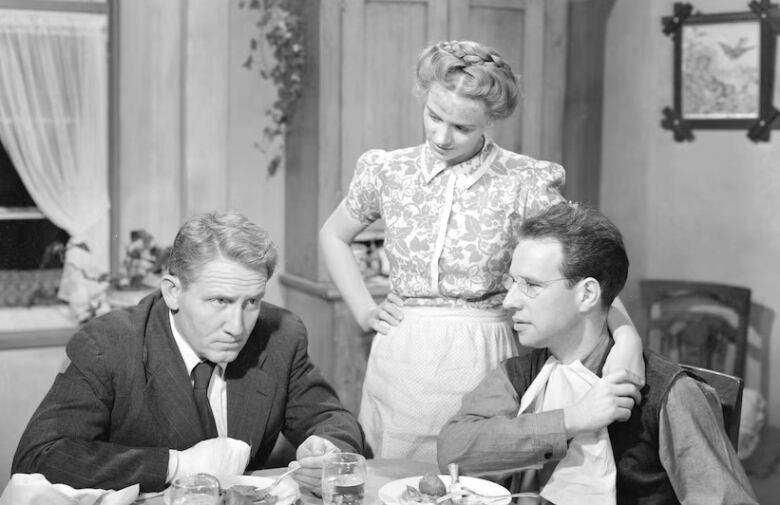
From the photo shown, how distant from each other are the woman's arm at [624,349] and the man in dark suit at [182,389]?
64cm

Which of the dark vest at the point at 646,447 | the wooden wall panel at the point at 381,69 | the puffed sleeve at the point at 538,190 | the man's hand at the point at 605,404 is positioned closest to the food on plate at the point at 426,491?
the man's hand at the point at 605,404

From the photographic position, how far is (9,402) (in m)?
4.42

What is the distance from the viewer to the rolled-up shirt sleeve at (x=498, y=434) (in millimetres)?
2107

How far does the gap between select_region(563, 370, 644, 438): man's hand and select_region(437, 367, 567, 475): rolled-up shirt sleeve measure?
0.04 m

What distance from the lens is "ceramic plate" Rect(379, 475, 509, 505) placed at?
6.53 ft

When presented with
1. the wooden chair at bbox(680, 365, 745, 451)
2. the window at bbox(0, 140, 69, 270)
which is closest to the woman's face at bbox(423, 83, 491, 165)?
the wooden chair at bbox(680, 365, 745, 451)

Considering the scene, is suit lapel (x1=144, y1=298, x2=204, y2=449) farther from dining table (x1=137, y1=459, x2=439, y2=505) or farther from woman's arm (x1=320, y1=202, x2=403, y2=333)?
woman's arm (x1=320, y1=202, x2=403, y2=333)

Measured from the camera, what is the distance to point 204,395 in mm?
2357

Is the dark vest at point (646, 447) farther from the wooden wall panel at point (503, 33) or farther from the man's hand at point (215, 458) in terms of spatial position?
the wooden wall panel at point (503, 33)

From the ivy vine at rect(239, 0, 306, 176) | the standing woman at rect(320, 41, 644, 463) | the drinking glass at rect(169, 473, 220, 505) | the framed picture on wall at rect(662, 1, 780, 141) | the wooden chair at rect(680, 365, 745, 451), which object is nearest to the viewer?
the drinking glass at rect(169, 473, 220, 505)

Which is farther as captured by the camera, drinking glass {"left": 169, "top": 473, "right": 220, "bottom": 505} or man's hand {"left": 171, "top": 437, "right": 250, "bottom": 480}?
man's hand {"left": 171, "top": 437, "right": 250, "bottom": 480}

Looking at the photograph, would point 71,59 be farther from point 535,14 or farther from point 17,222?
point 535,14

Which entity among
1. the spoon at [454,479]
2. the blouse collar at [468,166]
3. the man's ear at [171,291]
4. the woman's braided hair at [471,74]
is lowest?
the spoon at [454,479]

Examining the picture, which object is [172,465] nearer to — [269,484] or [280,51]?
[269,484]
